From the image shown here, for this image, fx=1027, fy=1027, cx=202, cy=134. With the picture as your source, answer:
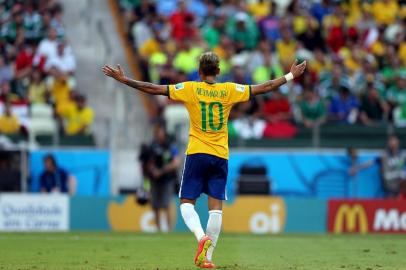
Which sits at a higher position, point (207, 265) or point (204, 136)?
point (204, 136)

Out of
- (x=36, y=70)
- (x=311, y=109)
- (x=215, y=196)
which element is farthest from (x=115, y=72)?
(x=36, y=70)

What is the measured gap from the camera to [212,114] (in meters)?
11.2

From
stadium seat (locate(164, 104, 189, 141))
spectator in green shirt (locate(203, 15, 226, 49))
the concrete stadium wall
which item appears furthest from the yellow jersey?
spectator in green shirt (locate(203, 15, 226, 49))

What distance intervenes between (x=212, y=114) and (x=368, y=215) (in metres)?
11.2

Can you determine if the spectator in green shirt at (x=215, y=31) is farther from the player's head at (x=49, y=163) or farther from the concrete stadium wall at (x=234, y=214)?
the player's head at (x=49, y=163)

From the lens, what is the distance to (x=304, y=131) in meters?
22.4

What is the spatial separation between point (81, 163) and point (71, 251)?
8.61m

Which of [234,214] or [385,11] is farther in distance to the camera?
[385,11]

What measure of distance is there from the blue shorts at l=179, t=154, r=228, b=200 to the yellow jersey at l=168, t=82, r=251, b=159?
0.07m

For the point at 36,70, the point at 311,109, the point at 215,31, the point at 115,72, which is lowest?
the point at 115,72

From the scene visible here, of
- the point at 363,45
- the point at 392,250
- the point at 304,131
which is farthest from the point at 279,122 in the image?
the point at 392,250

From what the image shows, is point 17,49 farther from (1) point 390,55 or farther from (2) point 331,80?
(1) point 390,55

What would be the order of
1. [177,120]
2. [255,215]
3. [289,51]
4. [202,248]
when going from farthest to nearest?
[289,51], [177,120], [255,215], [202,248]

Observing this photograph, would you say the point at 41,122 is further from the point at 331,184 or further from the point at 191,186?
the point at 191,186
